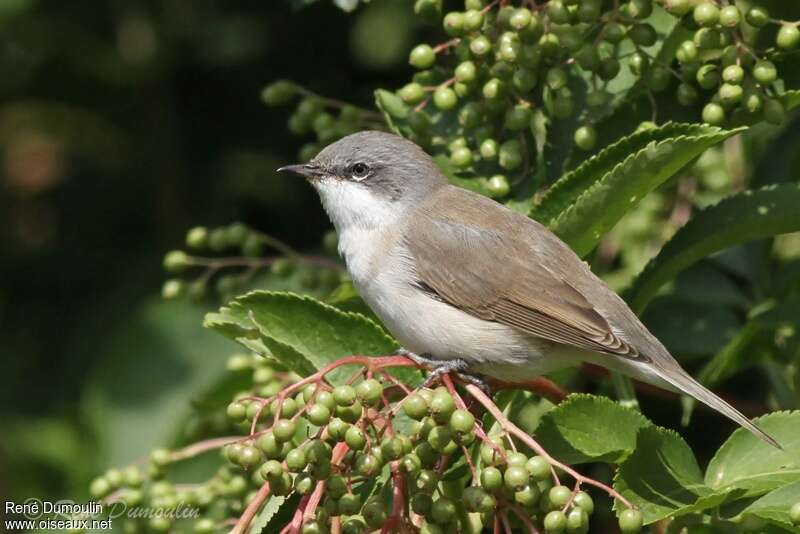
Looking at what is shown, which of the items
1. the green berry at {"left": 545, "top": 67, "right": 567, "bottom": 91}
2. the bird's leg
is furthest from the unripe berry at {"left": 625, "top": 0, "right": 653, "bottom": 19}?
the bird's leg

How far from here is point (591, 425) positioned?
8.92 ft

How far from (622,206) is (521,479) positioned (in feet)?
2.95

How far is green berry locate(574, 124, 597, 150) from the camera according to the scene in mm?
3184

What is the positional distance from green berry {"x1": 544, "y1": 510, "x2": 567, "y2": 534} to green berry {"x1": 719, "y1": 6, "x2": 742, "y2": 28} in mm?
1305

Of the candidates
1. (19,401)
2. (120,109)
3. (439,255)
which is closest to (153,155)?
(120,109)

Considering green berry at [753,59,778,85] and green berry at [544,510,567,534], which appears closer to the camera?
green berry at [544,510,567,534]

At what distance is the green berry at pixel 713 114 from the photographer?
9.87 ft

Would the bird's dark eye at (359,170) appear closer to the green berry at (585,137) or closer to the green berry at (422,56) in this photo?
the green berry at (422,56)

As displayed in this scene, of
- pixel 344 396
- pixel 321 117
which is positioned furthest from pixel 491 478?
pixel 321 117

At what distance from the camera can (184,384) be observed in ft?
15.5

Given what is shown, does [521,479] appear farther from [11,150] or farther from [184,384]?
[11,150]

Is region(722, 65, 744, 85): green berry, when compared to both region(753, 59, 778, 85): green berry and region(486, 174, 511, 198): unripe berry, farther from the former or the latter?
region(486, 174, 511, 198): unripe berry

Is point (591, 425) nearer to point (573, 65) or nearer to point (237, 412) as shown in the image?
point (237, 412)

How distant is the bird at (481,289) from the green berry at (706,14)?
2.39 ft
